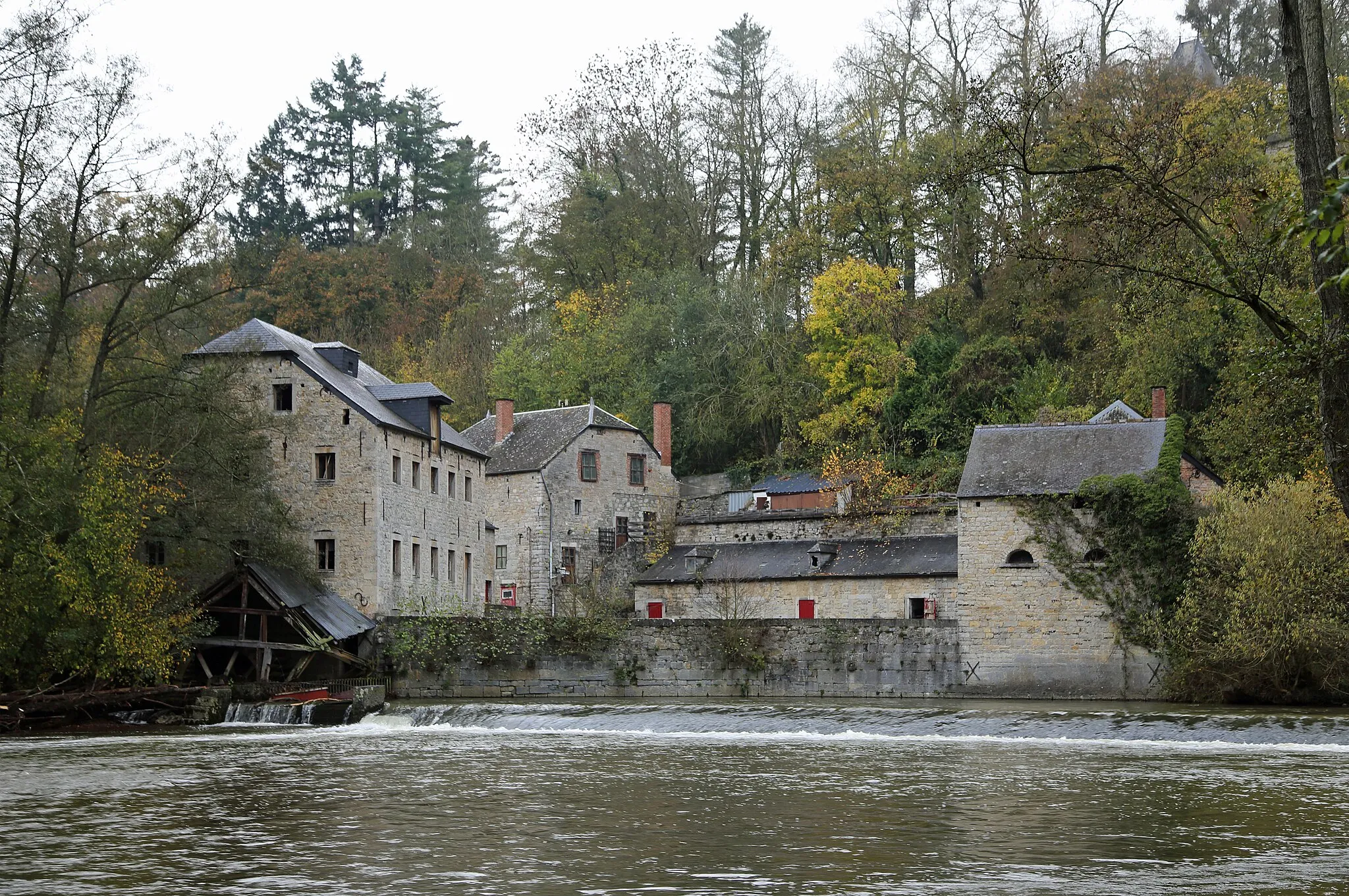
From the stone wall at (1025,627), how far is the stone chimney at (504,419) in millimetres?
18151

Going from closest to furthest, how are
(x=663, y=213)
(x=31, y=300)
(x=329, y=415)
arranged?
(x=31, y=300), (x=329, y=415), (x=663, y=213)

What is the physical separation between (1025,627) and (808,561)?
7.43 metres

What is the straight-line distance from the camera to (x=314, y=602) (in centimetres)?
3108

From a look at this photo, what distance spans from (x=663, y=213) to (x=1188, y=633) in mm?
32027

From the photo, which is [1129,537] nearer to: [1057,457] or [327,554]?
[1057,457]

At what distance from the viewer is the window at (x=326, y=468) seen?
34.4 metres

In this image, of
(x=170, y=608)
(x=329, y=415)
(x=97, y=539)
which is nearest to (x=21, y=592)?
(x=97, y=539)

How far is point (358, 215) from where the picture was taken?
214 ft

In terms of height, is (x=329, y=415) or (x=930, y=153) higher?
(x=930, y=153)

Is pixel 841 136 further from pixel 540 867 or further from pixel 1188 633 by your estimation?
pixel 540 867

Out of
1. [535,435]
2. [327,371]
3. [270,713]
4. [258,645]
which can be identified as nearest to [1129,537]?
[270,713]

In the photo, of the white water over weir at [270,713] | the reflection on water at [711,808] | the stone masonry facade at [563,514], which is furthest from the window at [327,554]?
the reflection on water at [711,808]

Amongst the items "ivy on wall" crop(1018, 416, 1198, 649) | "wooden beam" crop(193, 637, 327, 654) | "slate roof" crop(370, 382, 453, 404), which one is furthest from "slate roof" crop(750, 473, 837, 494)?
Answer: "wooden beam" crop(193, 637, 327, 654)

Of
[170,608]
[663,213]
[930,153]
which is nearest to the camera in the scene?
[170,608]
